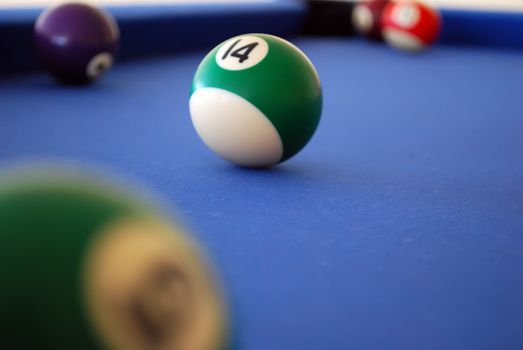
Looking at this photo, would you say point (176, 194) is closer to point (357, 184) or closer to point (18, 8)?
point (357, 184)

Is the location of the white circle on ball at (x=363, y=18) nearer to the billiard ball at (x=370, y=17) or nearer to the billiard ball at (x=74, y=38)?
the billiard ball at (x=370, y=17)

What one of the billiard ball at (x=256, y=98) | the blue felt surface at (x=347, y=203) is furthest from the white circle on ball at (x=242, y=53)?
the blue felt surface at (x=347, y=203)

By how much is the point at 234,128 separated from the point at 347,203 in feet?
1.25

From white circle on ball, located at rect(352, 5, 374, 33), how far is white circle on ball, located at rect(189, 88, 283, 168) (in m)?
4.57

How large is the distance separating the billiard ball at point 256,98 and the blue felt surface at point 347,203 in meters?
0.12

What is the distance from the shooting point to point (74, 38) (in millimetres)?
A: 3426

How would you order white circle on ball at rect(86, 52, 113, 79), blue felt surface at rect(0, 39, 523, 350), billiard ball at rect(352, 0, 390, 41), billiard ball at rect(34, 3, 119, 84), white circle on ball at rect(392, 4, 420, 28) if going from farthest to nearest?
billiard ball at rect(352, 0, 390, 41) → white circle on ball at rect(392, 4, 420, 28) → white circle on ball at rect(86, 52, 113, 79) → billiard ball at rect(34, 3, 119, 84) → blue felt surface at rect(0, 39, 523, 350)

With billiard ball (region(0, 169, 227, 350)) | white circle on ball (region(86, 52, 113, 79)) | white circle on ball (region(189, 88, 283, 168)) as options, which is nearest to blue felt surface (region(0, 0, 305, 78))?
white circle on ball (region(86, 52, 113, 79))

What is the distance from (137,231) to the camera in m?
0.90

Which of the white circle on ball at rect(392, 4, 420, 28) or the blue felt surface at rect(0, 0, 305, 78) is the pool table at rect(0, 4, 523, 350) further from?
the white circle on ball at rect(392, 4, 420, 28)

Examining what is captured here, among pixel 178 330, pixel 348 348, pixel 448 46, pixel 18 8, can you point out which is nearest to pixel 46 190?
pixel 178 330

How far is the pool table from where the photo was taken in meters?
1.39

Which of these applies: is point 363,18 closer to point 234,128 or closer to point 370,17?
point 370,17

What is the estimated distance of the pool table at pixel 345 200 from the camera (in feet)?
4.57
